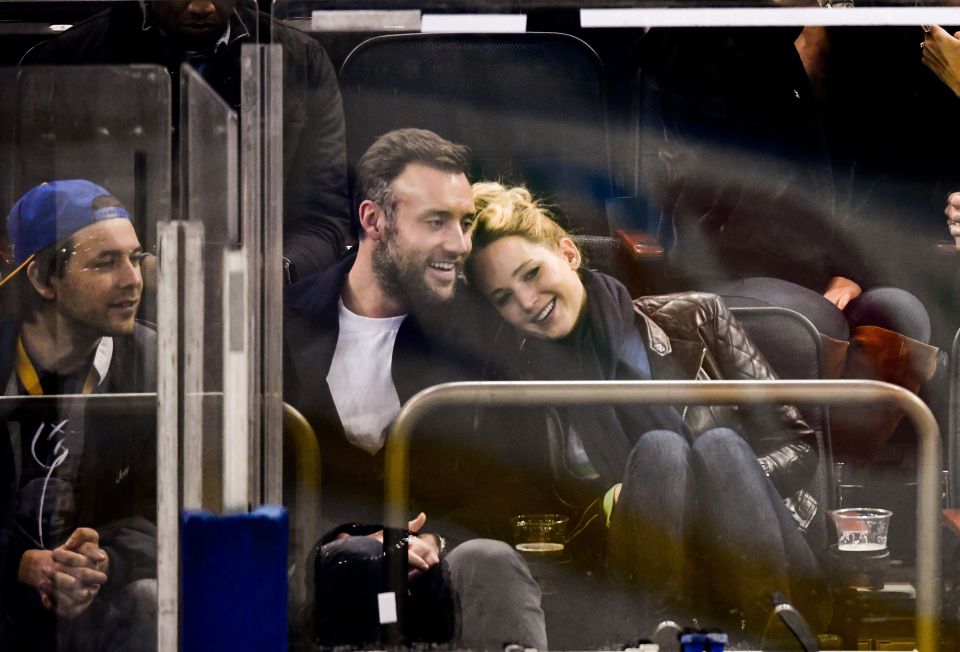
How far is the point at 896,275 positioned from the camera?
7.09 feet

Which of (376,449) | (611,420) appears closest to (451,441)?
(376,449)

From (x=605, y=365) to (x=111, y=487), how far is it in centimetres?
94

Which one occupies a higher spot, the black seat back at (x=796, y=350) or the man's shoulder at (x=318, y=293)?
the man's shoulder at (x=318, y=293)

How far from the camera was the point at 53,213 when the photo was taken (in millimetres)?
2264

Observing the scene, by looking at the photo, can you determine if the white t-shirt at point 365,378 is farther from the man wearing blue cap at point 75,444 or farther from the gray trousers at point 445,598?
the man wearing blue cap at point 75,444

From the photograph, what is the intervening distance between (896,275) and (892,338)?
11cm

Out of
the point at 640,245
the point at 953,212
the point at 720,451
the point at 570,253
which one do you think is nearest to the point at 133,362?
the point at 570,253

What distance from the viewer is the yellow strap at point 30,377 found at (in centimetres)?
222

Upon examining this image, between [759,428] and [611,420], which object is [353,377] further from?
[759,428]

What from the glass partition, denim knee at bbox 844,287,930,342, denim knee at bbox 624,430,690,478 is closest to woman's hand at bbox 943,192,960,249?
denim knee at bbox 844,287,930,342

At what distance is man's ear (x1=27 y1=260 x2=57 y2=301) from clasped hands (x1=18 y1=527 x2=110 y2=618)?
0.44 m

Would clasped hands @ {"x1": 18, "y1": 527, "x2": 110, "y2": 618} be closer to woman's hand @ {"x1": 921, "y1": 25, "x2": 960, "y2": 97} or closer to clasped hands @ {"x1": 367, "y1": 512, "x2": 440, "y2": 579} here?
clasped hands @ {"x1": 367, "y1": 512, "x2": 440, "y2": 579}

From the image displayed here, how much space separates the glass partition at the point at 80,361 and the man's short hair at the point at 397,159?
15.8 inches

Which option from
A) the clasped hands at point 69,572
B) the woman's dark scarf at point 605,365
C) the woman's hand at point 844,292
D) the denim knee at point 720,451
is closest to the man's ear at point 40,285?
the clasped hands at point 69,572
